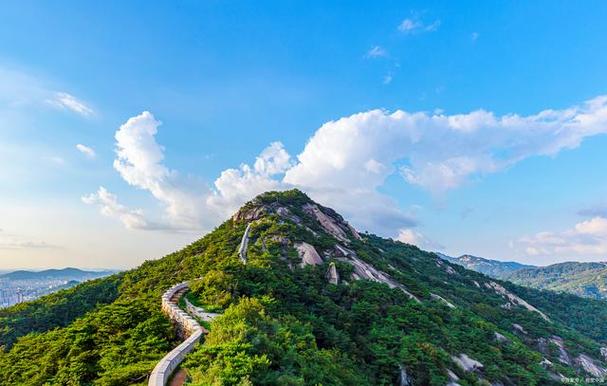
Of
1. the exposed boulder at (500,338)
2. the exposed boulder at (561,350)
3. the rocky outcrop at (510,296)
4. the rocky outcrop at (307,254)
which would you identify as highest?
the rocky outcrop at (307,254)

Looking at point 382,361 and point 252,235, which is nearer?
point 382,361

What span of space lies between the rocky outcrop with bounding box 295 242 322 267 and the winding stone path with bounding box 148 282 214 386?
15.5m

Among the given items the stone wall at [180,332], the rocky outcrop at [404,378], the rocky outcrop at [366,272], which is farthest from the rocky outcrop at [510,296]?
the stone wall at [180,332]

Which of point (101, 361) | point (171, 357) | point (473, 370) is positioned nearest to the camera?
point (171, 357)

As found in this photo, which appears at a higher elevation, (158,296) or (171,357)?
(158,296)

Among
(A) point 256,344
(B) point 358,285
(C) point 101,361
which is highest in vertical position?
(B) point 358,285

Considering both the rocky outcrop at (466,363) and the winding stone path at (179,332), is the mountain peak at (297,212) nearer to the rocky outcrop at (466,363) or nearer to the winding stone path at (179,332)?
the rocky outcrop at (466,363)

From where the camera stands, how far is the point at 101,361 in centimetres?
1519

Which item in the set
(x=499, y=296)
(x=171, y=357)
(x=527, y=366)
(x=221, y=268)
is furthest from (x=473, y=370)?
(x=499, y=296)

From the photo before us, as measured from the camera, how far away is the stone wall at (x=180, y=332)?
38.7 feet

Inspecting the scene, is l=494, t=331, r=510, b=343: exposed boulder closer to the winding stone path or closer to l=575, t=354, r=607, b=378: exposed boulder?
l=575, t=354, r=607, b=378: exposed boulder

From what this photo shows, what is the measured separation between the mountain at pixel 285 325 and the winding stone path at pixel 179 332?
0.61 meters

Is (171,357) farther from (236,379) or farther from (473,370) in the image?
(473,370)

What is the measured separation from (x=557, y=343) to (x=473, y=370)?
29716mm
